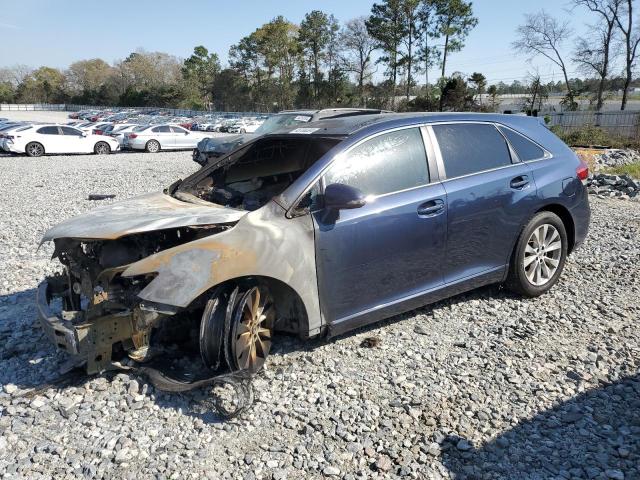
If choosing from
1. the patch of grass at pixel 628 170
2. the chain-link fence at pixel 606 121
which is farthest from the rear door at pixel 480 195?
the chain-link fence at pixel 606 121

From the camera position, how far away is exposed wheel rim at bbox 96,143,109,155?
24688 mm

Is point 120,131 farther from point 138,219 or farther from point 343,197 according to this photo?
point 343,197

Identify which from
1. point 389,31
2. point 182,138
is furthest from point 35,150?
point 389,31

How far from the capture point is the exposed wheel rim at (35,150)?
2289cm

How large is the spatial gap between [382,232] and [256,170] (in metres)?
1.67

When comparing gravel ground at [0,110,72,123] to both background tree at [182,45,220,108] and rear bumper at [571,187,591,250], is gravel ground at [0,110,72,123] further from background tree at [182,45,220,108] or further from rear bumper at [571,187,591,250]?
rear bumper at [571,187,591,250]

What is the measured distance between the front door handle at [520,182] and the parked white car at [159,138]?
78.1 feet

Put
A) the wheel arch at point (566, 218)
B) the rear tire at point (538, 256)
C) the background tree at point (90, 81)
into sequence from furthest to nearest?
1. the background tree at point (90, 81)
2. the wheel arch at point (566, 218)
3. the rear tire at point (538, 256)

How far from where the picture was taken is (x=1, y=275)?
19.5 ft

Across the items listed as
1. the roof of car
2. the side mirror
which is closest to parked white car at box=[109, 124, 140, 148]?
the roof of car

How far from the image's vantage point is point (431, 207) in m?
3.98

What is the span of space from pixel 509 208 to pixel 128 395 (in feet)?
10.7

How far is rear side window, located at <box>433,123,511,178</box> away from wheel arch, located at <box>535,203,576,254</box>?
0.66 metres

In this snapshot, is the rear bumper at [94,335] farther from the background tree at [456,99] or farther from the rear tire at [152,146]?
the background tree at [456,99]
